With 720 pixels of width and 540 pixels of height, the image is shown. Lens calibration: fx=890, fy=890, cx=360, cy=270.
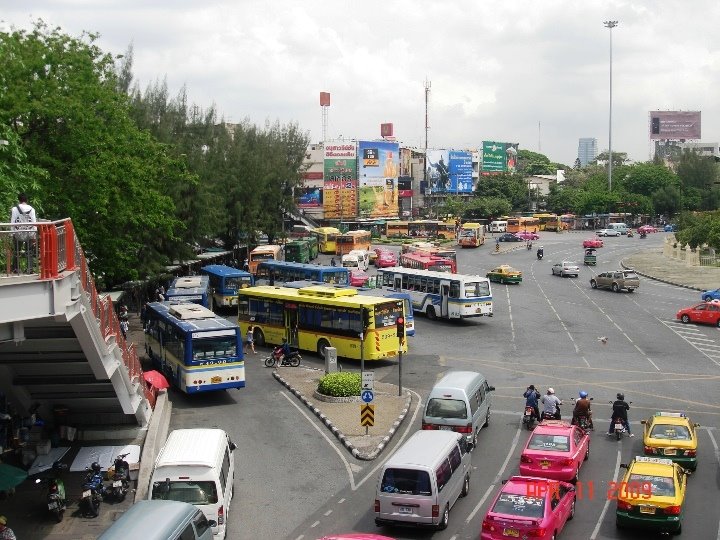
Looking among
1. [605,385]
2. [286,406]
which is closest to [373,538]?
[286,406]

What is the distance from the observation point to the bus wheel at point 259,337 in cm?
3866

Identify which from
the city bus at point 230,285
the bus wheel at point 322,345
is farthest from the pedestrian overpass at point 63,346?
the city bus at point 230,285

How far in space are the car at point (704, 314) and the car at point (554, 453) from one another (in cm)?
2673

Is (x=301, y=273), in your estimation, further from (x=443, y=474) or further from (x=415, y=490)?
(x=415, y=490)

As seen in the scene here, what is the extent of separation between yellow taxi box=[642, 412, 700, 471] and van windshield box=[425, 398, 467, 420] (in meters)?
4.54

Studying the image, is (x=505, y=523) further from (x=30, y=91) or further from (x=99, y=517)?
(x=30, y=91)

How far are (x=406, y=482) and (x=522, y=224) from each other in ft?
350

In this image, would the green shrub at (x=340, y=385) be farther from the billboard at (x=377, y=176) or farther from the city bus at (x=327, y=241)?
the billboard at (x=377, y=176)

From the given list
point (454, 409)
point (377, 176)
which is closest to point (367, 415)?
point (454, 409)

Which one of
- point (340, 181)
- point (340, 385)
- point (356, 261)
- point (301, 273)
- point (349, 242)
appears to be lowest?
point (340, 385)

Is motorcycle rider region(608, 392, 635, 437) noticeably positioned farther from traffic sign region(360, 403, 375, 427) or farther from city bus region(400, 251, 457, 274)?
city bus region(400, 251, 457, 274)

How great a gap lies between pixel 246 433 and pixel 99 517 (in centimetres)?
693

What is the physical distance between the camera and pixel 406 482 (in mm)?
17172

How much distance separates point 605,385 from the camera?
31.2 metres
